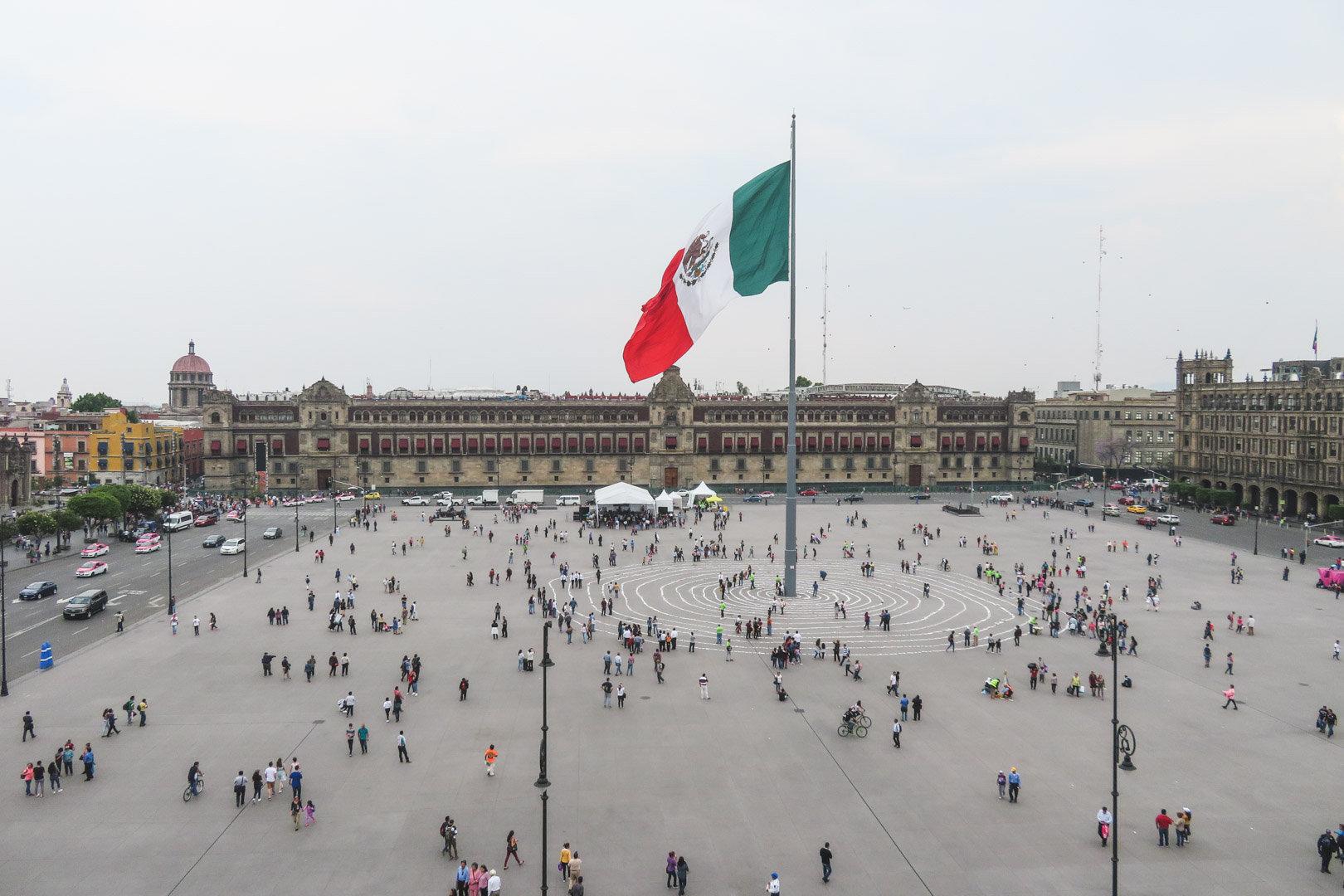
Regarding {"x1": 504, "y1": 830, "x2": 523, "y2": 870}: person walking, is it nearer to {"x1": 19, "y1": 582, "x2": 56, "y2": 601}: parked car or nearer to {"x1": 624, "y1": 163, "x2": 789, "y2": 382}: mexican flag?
{"x1": 624, "y1": 163, "x2": 789, "y2": 382}: mexican flag

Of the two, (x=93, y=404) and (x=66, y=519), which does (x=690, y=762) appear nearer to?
(x=66, y=519)

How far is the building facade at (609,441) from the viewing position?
96188 millimetres

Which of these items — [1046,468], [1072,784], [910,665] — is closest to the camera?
[1072,784]

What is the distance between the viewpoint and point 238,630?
3719 centimetres

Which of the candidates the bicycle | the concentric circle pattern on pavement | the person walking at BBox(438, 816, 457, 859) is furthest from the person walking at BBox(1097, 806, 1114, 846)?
the concentric circle pattern on pavement

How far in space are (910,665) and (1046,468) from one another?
100696 millimetres

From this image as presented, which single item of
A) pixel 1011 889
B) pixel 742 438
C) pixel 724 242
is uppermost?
pixel 724 242

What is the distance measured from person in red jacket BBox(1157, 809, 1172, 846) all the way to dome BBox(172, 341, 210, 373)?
17148cm

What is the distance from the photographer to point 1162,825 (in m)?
19.0

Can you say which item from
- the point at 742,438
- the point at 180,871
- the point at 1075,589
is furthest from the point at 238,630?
the point at 742,438

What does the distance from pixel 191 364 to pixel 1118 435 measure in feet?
515

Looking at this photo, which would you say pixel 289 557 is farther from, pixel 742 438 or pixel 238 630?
pixel 742 438

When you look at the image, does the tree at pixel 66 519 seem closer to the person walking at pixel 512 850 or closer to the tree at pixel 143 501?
the tree at pixel 143 501

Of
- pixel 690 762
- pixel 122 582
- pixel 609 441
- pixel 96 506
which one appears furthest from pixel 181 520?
pixel 690 762
